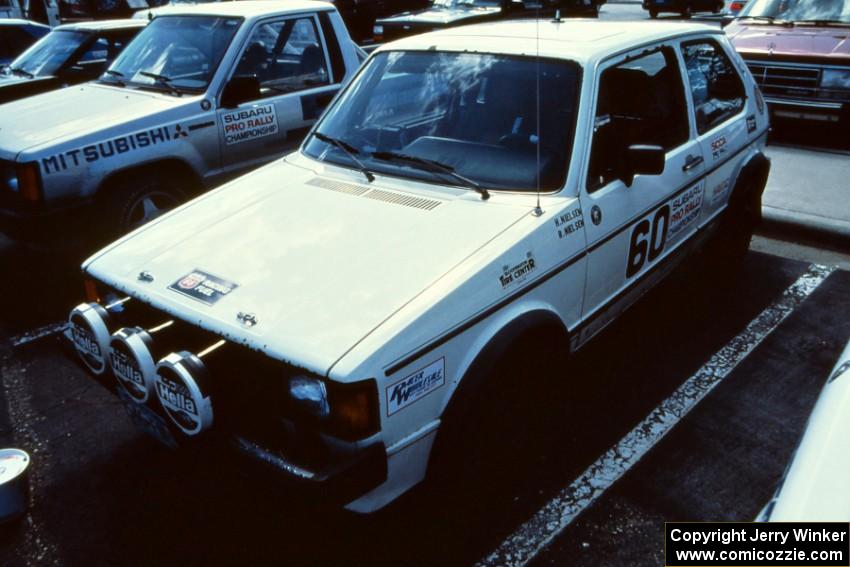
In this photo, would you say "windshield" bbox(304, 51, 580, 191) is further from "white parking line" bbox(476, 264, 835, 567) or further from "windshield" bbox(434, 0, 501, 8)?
"windshield" bbox(434, 0, 501, 8)

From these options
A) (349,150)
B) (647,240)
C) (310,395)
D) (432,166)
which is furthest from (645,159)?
(310,395)

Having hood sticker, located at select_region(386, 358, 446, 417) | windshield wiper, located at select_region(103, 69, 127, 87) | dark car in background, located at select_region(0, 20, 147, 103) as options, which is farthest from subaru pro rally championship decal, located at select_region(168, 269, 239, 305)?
dark car in background, located at select_region(0, 20, 147, 103)

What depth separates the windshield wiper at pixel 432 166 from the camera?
306 centimetres

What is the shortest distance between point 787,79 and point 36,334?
7.66m

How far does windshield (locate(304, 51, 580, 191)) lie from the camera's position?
3123 millimetres

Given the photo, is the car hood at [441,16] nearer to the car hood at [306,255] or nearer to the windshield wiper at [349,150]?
the windshield wiper at [349,150]

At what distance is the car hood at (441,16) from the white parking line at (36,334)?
9.34m

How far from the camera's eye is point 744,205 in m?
4.68

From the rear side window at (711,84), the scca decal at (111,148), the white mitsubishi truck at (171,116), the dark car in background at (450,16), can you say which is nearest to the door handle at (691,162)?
the rear side window at (711,84)

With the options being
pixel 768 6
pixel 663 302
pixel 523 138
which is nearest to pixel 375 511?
pixel 523 138

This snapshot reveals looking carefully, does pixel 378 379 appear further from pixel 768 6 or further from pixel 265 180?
pixel 768 6

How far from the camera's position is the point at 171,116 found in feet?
16.4

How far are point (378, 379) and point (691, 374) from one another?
2334 mm

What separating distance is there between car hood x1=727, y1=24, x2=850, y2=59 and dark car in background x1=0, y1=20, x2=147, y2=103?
6803 millimetres
